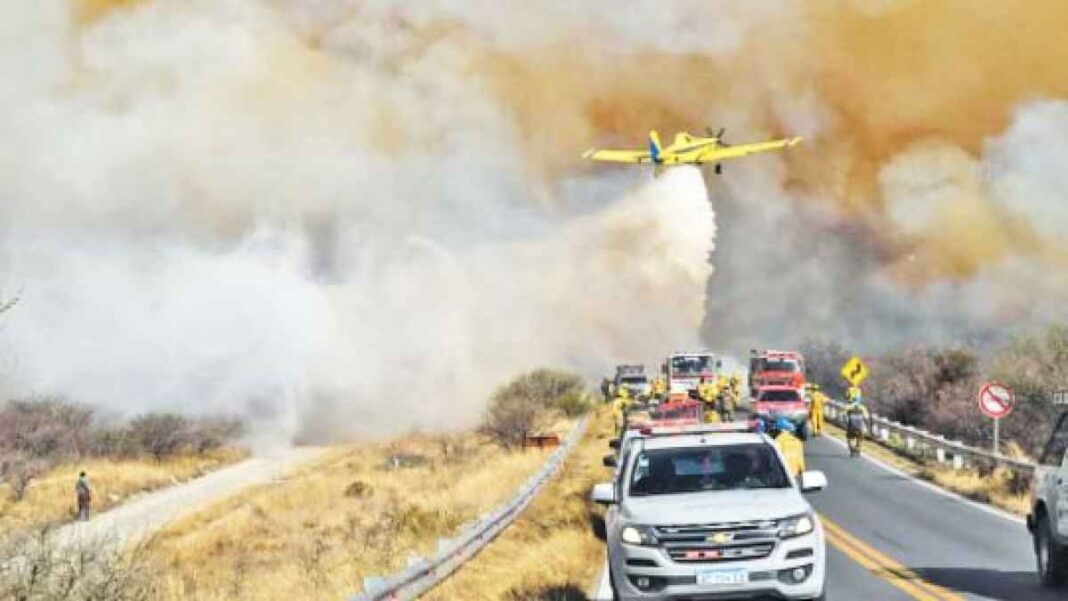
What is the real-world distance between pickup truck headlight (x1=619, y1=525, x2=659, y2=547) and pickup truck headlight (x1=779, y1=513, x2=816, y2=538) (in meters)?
1.20

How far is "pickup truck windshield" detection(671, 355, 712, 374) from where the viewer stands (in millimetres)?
61000

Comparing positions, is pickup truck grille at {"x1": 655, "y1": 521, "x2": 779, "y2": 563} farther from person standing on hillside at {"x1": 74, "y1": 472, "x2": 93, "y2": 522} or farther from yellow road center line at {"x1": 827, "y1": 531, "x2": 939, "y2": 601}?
person standing on hillside at {"x1": 74, "y1": 472, "x2": 93, "y2": 522}

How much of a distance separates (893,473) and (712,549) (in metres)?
27.7

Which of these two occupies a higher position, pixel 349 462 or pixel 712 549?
pixel 712 549

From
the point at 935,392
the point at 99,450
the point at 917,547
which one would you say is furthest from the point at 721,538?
the point at 99,450

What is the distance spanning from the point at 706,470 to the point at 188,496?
→ 146ft

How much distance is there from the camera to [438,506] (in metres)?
33.6

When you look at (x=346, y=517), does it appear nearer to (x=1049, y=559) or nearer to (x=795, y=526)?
(x=1049, y=559)

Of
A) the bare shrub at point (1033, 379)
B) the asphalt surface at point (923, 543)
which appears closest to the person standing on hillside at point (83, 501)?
the asphalt surface at point (923, 543)

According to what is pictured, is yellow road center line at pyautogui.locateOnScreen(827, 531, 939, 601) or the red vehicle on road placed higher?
the red vehicle on road

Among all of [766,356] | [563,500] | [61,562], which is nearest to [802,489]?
[61,562]

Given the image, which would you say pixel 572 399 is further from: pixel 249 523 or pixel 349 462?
pixel 249 523

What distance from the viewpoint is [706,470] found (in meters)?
14.8

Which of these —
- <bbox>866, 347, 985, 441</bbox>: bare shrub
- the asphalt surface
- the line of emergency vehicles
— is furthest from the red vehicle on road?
the line of emergency vehicles
